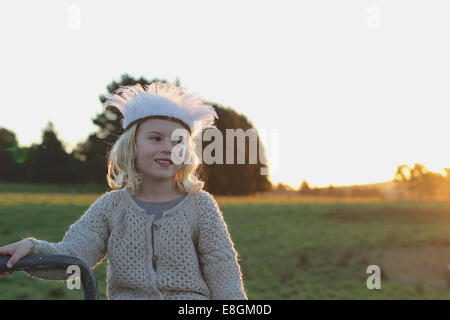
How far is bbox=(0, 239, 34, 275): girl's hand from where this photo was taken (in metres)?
1.48

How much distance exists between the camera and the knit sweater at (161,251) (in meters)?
2.13

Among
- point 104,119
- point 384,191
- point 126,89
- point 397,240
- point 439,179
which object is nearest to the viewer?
point 126,89

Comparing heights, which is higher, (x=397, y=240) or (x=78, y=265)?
(x=78, y=265)

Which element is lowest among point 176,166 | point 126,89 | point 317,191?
point 317,191

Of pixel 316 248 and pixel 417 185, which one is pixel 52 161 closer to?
pixel 417 185

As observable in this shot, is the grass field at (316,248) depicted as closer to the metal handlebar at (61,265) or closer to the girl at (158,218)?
the girl at (158,218)

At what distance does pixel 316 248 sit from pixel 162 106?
9.47 m

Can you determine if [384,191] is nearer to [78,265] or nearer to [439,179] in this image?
[439,179]

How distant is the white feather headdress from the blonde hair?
0.06 metres

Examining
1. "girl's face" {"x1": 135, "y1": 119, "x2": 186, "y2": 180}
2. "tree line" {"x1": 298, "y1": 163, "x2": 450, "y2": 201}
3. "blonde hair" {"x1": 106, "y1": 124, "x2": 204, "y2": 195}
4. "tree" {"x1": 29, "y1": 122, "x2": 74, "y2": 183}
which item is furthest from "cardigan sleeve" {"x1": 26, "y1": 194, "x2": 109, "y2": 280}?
"tree" {"x1": 29, "y1": 122, "x2": 74, "y2": 183}

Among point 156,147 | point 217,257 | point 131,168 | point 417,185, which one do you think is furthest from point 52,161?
point 217,257

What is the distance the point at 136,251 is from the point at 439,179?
92.7 ft

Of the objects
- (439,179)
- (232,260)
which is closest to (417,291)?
(232,260)

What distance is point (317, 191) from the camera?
37.7 m
